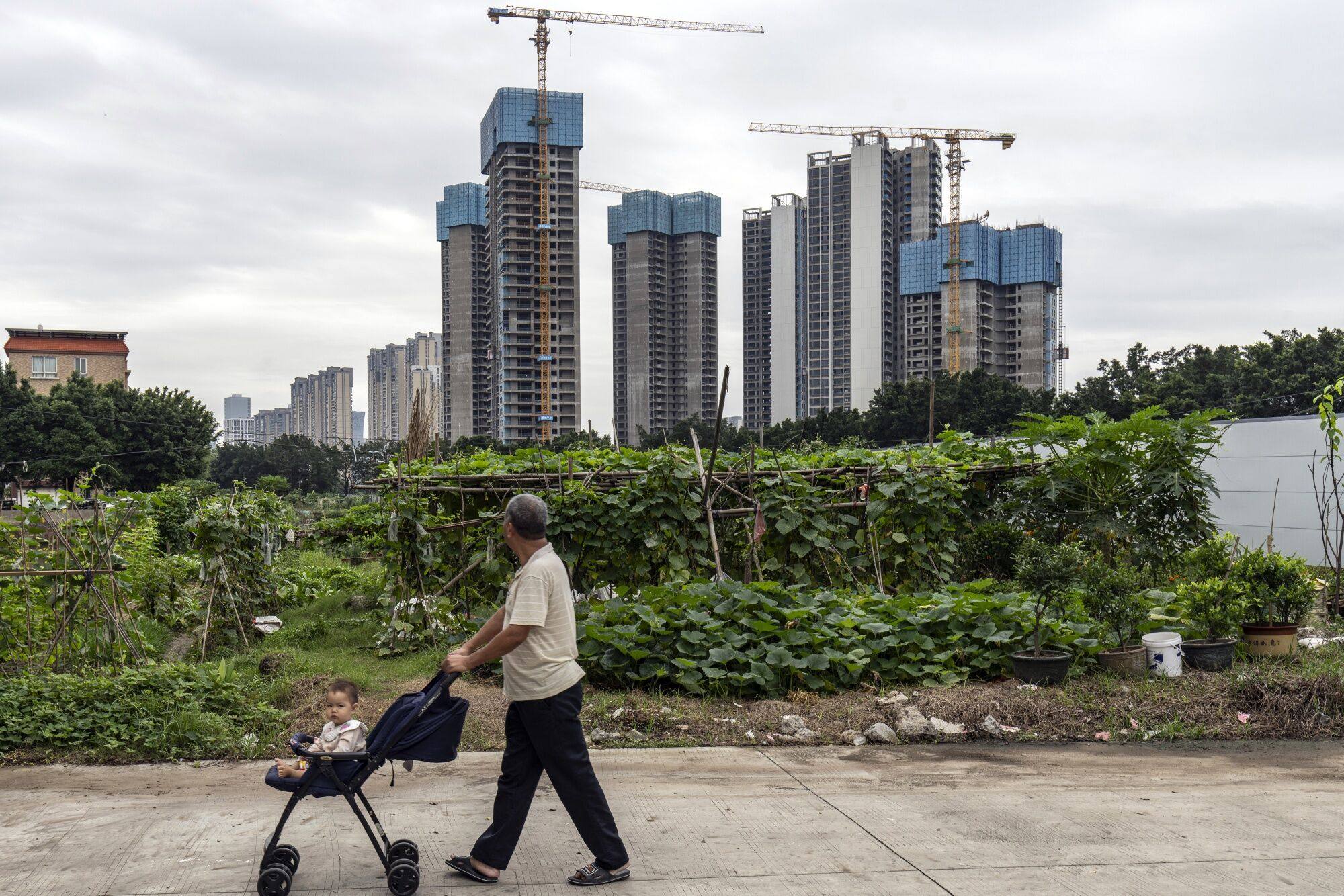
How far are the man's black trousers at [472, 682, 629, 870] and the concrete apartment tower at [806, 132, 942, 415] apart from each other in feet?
253

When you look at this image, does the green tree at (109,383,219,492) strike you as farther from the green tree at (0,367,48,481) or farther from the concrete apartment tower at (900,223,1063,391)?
the concrete apartment tower at (900,223,1063,391)

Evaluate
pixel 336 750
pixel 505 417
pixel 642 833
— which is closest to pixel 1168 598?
pixel 642 833

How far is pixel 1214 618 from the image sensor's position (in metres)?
8.28

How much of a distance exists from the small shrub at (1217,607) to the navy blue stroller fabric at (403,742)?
22.7 feet

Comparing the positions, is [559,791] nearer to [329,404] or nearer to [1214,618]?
[1214,618]

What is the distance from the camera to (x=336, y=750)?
13.2 feet

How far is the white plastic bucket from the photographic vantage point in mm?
7750

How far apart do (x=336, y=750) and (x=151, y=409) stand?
5857cm

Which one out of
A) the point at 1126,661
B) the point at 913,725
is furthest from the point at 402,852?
the point at 1126,661

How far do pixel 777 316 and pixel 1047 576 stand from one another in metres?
82.5

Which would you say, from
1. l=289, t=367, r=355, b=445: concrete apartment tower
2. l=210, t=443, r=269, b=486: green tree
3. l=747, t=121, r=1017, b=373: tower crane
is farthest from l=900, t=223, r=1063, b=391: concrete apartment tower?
l=289, t=367, r=355, b=445: concrete apartment tower

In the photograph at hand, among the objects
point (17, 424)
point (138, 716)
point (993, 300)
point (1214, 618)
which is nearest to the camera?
point (138, 716)

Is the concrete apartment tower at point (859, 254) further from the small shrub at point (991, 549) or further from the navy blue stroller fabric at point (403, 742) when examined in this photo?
the navy blue stroller fabric at point (403, 742)

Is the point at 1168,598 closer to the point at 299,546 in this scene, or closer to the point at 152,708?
the point at 152,708
